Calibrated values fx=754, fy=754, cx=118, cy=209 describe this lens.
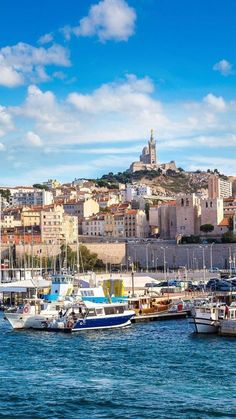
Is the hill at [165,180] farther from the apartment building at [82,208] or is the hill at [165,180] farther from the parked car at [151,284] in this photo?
the parked car at [151,284]

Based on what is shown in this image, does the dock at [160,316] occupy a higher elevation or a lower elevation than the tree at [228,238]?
lower

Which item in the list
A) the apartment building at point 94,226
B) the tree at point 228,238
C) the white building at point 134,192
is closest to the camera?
the tree at point 228,238

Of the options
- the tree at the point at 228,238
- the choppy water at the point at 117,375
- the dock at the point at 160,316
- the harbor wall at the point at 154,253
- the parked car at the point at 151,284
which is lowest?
the choppy water at the point at 117,375

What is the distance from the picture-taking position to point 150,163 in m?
185

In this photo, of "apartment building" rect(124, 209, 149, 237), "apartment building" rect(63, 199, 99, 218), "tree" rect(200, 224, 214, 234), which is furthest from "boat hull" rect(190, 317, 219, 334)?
"apartment building" rect(63, 199, 99, 218)

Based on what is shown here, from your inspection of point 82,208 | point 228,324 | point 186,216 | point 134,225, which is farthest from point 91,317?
point 82,208

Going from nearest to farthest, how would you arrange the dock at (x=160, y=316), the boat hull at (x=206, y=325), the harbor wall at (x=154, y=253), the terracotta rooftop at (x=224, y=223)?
the boat hull at (x=206, y=325), the dock at (x=160, y=316), the harbor wall at (x=154, y=253), the terracotta rooftop at (x=224, y=223)

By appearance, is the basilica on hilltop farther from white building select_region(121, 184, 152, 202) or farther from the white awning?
the white awning

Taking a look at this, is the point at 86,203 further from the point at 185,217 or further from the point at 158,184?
the point at 158,184

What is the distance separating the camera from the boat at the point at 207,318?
99.9 ft

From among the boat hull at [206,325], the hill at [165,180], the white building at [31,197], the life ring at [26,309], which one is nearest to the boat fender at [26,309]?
the life ring at [26,309]

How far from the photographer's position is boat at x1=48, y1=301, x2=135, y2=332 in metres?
32.0

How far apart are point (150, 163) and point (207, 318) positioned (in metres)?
156

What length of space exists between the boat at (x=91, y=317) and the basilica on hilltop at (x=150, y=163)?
5431 inches
